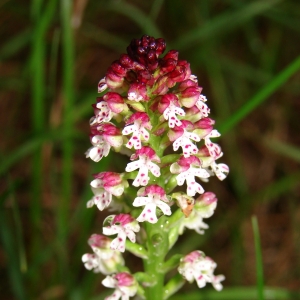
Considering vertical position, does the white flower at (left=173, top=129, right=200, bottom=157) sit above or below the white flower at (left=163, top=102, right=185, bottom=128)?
below

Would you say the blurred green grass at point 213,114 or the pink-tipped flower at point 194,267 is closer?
the pink-tipped flower at point 194,267

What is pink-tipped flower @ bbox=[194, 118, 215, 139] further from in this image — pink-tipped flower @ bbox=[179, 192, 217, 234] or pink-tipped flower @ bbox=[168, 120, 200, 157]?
pink-tipped flower @ bbox=[179, 192, 217, 234]

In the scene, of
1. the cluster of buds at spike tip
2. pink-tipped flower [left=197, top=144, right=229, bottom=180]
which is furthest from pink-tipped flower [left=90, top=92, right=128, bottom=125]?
pink-tipped flower [left=197, top=144, right=229, bottom=180]

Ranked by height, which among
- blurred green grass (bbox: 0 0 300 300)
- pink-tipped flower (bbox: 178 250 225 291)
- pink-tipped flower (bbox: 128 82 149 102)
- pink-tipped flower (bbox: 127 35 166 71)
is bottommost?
pink-tipped flower (bbox: 178 250 225 291)

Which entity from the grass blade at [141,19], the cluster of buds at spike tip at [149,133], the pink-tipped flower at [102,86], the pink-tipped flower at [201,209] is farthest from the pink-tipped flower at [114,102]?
the grass blade at [141,19]

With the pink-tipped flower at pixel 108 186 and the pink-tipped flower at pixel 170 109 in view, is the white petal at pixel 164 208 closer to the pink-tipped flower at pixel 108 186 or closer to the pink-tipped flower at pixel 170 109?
the pink-tipped flower at pixel 108 186

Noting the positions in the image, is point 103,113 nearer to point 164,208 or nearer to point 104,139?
point 104,139

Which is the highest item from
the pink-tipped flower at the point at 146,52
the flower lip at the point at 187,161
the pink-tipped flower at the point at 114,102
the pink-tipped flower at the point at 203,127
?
the pink-tipped flower at the point at 146,52
